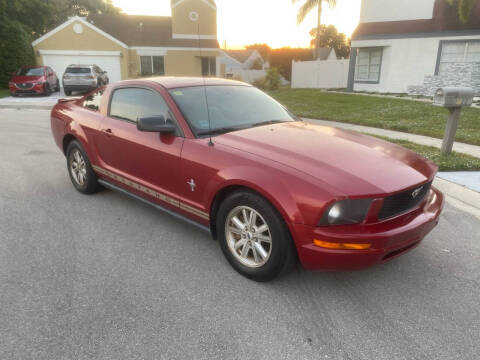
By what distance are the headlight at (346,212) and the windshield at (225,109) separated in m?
1.41

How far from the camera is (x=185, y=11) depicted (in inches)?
1160

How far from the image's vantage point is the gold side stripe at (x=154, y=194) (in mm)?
3441

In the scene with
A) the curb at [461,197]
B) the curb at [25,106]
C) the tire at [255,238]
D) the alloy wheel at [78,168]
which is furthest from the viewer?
the curb at [25,106]

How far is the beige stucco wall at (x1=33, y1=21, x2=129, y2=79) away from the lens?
26.3 m

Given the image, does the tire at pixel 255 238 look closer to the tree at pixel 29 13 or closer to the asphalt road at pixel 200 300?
the asphalt road at pixel 200 300

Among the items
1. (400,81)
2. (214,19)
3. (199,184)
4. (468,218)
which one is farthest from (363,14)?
(199,184)

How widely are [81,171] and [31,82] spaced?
58.0 feet

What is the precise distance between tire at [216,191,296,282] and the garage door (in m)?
27.3

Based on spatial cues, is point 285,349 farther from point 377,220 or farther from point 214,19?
point 214,19

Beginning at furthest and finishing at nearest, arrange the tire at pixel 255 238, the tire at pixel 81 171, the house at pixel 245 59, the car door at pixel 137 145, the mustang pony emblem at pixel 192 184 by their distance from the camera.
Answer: the house at pixel 245 59 → the tire at pixel 81 171 → the car door at pixel 137 145 → the mustang pony emblem at pixel 192 184 → the tire at pixel 255 238

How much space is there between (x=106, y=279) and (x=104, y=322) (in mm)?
572

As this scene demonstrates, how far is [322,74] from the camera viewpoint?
2702 centimetres

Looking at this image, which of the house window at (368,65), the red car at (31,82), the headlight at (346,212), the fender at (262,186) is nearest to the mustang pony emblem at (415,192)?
the headlight at (346,212)

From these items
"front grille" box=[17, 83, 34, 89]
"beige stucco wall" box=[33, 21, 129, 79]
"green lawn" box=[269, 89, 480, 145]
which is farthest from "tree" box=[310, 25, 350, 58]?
"green lawn" box=[269, 89, 480, 145]
